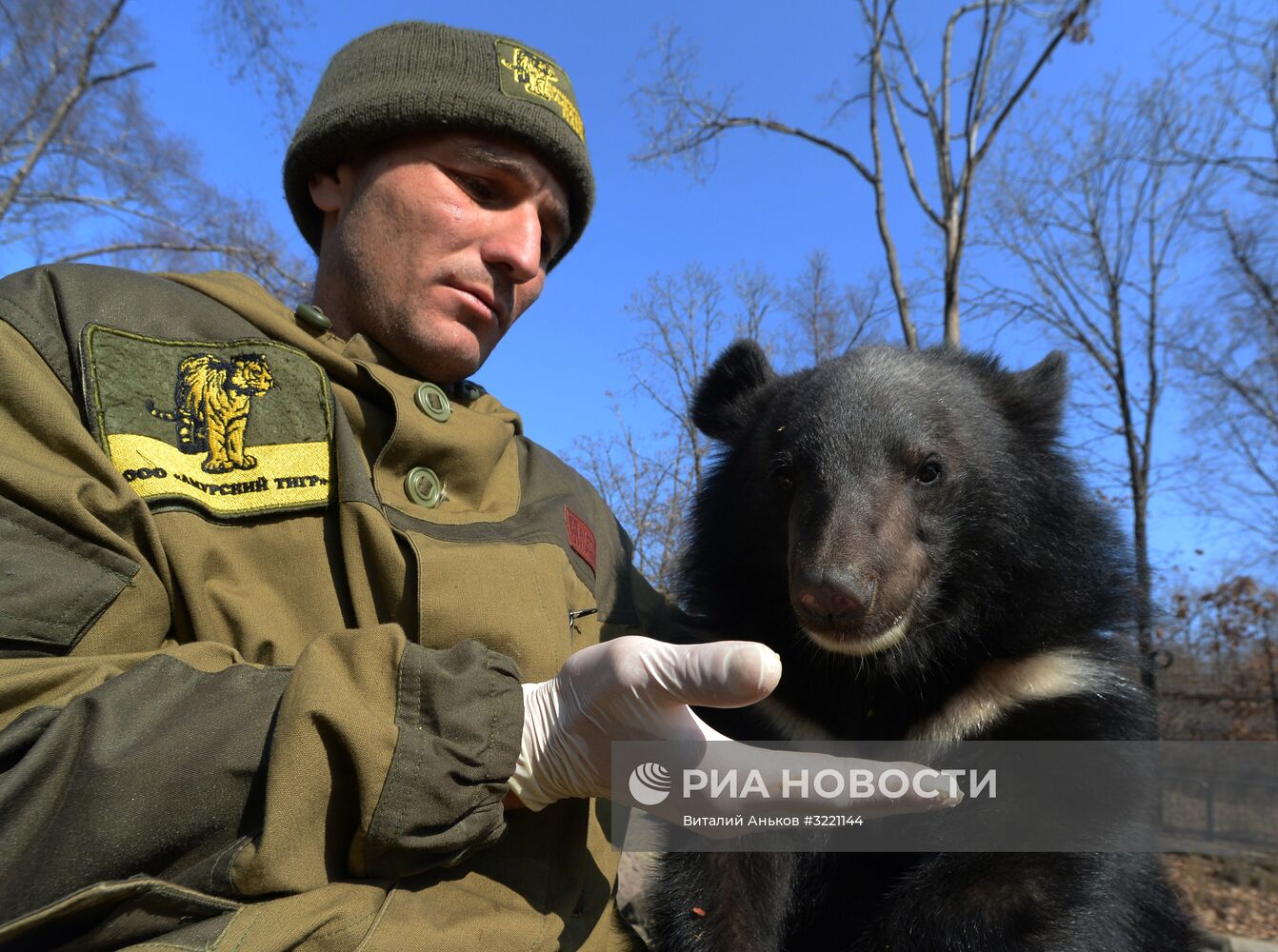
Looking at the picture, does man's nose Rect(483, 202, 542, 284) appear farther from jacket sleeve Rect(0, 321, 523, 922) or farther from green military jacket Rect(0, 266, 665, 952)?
jacket sleeve Rect(0, 321, 523, 922)

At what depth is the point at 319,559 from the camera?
1.91 meters

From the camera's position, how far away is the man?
1.37m

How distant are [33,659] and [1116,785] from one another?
2.24 m

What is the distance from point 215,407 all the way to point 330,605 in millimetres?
505

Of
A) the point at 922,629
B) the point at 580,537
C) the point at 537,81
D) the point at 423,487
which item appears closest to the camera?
the point at 423,487

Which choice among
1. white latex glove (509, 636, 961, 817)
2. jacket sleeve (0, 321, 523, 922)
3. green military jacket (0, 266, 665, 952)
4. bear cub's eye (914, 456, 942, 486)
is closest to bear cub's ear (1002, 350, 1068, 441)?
bear cub's eye (914, 456, 942, 486)

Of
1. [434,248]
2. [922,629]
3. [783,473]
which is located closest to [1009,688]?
[922,629]

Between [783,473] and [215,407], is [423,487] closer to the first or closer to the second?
[215,407]

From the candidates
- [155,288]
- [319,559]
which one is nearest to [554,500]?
[319,559]

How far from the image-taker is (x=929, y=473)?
7.84ft

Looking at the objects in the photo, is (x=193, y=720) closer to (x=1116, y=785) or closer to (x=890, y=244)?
(x=1116, y=785)

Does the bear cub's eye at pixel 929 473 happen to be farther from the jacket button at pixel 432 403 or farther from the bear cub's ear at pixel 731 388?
the jacket button at pixel 432 403

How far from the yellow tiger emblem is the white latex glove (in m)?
0.84

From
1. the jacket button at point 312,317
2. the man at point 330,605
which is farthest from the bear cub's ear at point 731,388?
the jacket button at point 312,317
